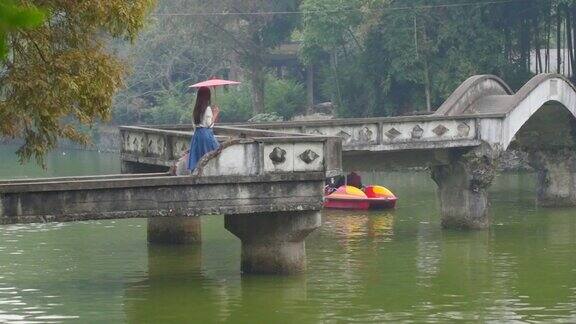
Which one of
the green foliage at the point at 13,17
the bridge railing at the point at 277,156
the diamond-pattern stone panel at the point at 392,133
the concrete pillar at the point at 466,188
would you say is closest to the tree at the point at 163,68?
the concrete pillar at the point at 466,188

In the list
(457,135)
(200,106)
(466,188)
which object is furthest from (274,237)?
(466,188)

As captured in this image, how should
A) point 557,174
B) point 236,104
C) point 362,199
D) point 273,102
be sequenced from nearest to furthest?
point 362,199
point 557,174
point 273,102
point 236,104

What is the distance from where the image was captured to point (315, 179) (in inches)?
A: 860

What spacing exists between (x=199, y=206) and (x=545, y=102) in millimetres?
16079

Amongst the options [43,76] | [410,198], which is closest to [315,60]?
[410,198]

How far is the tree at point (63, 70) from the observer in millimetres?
18047

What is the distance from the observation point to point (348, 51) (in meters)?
71.2

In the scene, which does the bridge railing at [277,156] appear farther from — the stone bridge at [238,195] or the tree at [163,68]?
the tree at [163,68]

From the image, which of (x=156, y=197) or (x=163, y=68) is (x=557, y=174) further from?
(x=163, y=68)

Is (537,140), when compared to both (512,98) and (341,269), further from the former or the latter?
(341,269)

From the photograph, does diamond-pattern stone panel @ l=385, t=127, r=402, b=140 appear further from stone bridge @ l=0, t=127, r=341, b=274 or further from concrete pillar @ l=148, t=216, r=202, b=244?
stone bridge @ l=0, t=127, r=341, b=274

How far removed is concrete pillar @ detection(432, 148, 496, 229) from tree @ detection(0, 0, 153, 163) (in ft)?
47.2

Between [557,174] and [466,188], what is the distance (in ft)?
23.7

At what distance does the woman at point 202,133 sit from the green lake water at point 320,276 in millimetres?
2296
